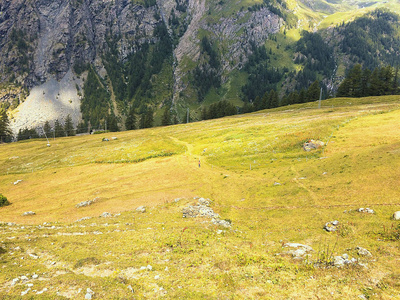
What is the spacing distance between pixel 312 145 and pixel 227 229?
32195 mm

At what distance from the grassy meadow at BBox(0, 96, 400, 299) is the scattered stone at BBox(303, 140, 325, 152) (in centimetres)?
159

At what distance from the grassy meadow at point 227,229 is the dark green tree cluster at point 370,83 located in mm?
83520

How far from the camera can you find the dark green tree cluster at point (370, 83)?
364ft

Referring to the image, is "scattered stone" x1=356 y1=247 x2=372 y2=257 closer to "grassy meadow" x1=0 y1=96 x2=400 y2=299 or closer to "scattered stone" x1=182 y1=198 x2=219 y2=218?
"grassy meadow" x1=0 y1=96 x2=400 y2=299

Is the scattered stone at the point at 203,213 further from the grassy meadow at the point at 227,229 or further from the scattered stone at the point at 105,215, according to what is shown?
the scattered stone at the point at 105,215

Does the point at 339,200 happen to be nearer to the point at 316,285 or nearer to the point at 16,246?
the point at 316,285

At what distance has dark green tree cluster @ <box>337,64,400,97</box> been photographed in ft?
364

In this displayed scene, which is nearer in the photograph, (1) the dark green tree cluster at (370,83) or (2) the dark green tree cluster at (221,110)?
(1) the dark green tree cluster at (370,83)

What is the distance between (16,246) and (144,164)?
40.6m

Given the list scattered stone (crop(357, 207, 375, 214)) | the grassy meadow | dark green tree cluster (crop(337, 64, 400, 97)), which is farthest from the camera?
dark green tree cluster (crop(337, 64, 400, 97))

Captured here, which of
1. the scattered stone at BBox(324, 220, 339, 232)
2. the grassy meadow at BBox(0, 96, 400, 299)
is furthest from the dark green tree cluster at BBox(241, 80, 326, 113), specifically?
the scattered stone at BBox(324, 220, 339, 232)

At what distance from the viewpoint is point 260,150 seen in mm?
49625

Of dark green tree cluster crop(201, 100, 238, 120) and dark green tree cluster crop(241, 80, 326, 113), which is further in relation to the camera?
dark green tree cluster crop(201, 100, 238, 120)

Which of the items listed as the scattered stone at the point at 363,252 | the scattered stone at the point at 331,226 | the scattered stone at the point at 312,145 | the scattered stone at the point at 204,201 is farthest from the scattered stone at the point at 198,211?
the scattered stone at the point at 312,145
